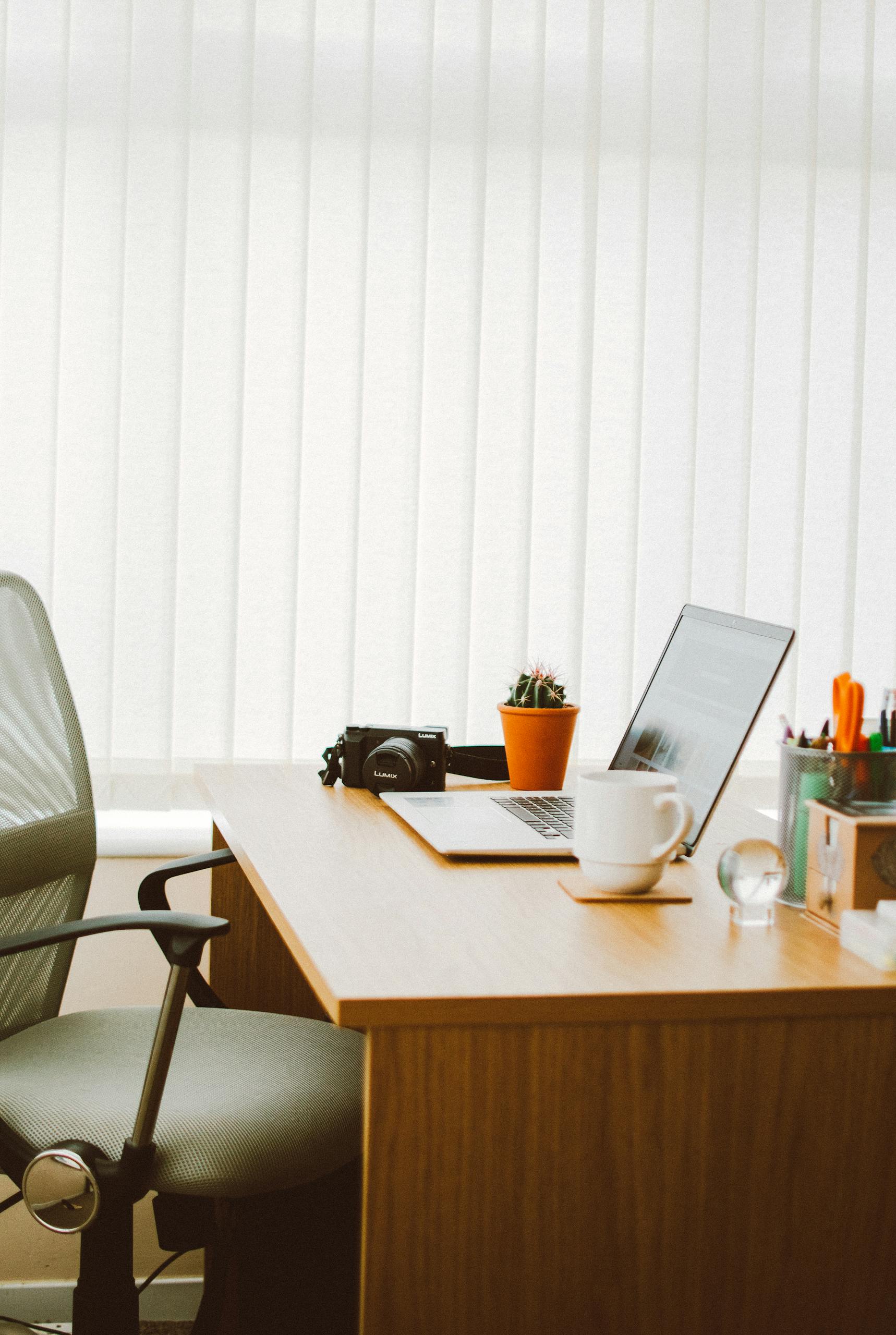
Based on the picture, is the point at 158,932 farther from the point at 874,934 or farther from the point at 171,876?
the point at 874,934

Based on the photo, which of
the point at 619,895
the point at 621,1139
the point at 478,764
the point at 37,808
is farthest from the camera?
the point at 478,764

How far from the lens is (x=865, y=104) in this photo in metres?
2.27

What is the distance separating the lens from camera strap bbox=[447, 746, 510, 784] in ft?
5.92

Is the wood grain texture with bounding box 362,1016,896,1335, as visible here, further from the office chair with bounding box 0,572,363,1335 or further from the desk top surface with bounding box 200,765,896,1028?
the office chair with bounding box 0,572,363,1335

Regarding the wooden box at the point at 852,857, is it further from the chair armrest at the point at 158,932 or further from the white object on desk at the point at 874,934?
the chair armrest at the point at 158,932

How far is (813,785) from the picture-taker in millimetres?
1126

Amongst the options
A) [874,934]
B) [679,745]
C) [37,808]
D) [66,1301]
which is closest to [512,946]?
[874,934]

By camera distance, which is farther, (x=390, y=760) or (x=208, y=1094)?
(x=390, y=760)

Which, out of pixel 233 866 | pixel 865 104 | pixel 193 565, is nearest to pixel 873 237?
pixel 865 104

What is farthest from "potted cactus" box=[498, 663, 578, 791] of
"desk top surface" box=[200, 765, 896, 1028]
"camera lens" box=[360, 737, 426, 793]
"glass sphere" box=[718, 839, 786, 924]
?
"glass sphere" box=[718, 839, 786, 924]

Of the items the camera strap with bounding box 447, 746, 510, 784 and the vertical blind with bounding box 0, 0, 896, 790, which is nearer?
the camera strap with bounding box 447, 746, 510, 784

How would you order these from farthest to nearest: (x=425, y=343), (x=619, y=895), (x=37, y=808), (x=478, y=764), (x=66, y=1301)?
1. (x=425, y=343)
2. (x=66, y=1301)
3. (x=478, y=764)
4. (x=37, y=808)
5. (x=619, y=895)

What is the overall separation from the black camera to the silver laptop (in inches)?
1.9

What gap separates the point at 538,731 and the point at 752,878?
631 mm
